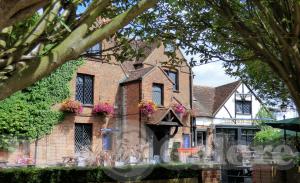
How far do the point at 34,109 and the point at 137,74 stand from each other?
27.1 feet

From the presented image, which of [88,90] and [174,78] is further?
[174,78]

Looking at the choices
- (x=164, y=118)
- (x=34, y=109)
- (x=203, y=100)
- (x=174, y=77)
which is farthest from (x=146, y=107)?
(x=203, y=100)

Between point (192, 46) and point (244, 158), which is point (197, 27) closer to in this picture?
point (192, 46)

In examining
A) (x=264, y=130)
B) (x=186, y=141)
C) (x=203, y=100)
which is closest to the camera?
(x=186, y=141)

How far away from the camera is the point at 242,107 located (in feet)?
140

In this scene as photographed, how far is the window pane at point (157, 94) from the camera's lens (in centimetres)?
2962

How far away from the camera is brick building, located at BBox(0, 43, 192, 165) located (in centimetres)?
2414

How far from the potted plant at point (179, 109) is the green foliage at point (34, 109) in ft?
26.4

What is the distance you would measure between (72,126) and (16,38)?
63.4ft

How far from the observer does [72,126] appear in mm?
24859

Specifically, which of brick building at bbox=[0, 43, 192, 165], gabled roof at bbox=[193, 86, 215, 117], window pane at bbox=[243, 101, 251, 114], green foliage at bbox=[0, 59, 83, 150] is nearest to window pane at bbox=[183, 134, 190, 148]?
brick building at bbox=[0, 43, 192, 165]

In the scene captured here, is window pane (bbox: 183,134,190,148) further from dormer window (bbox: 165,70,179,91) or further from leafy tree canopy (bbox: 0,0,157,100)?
leafy tree canopy (bbox: 0,0,157,100)

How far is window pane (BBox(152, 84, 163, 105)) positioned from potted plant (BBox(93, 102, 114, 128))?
3731 millimetres

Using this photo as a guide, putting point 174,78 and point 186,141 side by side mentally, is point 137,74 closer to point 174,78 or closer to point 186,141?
point 174,78
